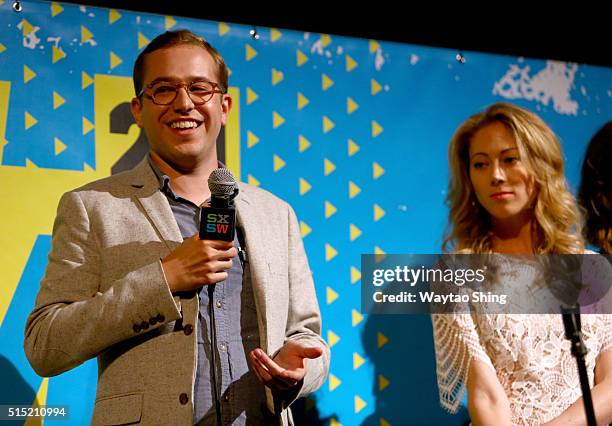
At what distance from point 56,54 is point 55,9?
0.62ft

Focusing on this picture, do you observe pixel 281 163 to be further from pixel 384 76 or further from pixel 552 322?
pixel 552 322

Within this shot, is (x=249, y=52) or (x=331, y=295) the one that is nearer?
(x=331, y=295)

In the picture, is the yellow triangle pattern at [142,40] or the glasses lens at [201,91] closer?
the glasses lens at [201,91]

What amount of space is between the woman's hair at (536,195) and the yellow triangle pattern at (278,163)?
0.72 meters

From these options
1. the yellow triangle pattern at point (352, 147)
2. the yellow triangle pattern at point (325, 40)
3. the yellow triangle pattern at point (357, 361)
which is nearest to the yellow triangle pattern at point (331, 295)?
the yellow triangle pattern at point (357, 361)

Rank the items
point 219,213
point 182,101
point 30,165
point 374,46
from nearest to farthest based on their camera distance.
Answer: point 219,213 < point 182,101 < point 30,165 < point 374,46

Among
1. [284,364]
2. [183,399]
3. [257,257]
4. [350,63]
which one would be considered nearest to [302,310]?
[257,257]

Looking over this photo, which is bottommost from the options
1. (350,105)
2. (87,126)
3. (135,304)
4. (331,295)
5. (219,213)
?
(135,304)

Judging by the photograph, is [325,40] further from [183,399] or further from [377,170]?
[183,399]

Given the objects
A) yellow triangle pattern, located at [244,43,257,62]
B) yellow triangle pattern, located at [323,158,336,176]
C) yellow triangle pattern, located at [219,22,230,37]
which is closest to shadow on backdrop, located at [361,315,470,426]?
yellow triangle pattern, located at [323,158,336,176]

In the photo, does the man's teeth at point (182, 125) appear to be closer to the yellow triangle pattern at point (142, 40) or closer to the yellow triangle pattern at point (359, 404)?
the yellow triangle pattern at point (142, 40)

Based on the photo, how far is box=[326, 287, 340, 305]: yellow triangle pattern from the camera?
322cm

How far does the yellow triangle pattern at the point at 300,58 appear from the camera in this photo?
11.2 ft

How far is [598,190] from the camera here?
3566 millimetres
